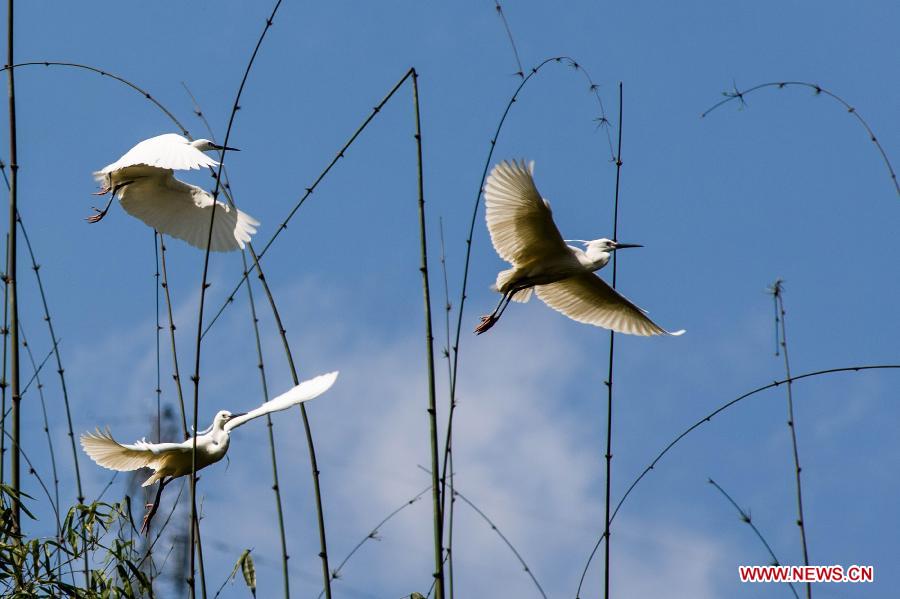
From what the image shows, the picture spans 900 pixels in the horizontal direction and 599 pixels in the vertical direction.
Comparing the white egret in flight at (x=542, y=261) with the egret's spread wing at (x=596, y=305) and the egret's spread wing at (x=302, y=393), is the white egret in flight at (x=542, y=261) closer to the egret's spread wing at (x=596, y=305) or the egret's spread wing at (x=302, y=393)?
the egret's spread wing at (x=596, y=305)

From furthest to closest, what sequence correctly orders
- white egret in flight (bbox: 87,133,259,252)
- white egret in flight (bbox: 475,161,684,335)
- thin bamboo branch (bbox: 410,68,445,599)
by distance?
1. white egret in flight (bbox: 87,133,259,252)
2. white egret in flight (bbox: 475,161,684,335)
3. thin bamboo branch (bbox: 410,68,445,599)

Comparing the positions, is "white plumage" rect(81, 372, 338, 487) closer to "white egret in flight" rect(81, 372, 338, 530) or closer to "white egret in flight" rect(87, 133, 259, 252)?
"white egret in flight" rect(81, 372, 338, 530)

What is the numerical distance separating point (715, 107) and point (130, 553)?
2200mm

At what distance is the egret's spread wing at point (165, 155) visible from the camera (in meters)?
4.12

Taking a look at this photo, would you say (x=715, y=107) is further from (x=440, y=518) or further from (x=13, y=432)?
(x=13, y=432)

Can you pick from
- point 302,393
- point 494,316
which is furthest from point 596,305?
point 302,393

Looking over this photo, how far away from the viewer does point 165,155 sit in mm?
4289

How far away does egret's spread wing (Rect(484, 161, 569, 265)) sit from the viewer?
4305mm

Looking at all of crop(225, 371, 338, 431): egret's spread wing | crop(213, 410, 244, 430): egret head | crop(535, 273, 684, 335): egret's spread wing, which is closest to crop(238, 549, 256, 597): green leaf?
crop(225, 371, 338, 431): egret's spread wing

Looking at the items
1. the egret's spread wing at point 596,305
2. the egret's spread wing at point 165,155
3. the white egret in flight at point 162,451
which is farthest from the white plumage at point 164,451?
the egret's spread wing at point 596,305

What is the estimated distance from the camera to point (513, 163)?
4.19 metres

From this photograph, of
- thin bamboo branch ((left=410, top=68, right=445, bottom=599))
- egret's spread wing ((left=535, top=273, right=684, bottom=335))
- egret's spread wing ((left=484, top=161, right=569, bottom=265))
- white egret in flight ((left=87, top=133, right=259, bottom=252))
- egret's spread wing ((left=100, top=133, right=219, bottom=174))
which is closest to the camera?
thin bamboo branch ((left=410, top=68, right=445, bottom=599))

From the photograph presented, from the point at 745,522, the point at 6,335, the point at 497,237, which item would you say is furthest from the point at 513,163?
the point at 6,335

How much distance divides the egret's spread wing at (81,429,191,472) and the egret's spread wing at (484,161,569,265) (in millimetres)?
1526
